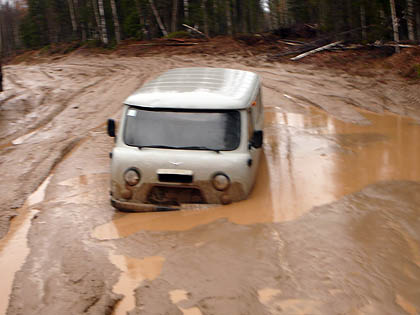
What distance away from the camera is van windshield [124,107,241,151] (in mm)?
6551

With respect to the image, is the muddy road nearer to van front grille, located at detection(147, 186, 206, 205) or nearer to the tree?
van front grille, located at detection(147, 186, 206, 205)

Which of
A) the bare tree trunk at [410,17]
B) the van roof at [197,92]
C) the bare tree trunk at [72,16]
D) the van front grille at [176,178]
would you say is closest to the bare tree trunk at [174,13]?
the bare tree trunk at [72,16]

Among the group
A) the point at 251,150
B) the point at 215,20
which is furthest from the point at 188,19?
the point at 251,150

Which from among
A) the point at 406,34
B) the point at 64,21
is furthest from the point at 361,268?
the point at 64,21

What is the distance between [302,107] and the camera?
13414mm

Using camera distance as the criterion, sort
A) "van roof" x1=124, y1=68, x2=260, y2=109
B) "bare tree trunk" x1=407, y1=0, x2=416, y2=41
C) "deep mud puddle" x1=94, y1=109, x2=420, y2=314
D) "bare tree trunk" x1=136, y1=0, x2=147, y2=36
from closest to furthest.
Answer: "deep mud puddle" x1=94, y1=109, x2=420, y2=314 < "van roof" x1=124, y1=68, x2=260, y2=109 < "bare tree trunk" x1=407, y1=0, x2=416, y2=41 < "bare tree trunk" x1=136, y1=0, x2=147, y2=36

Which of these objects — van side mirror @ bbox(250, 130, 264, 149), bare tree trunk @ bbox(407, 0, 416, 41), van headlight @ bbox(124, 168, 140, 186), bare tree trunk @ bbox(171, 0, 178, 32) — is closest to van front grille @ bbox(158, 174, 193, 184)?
van headlight @ bbox(124, 168, 140, 186)

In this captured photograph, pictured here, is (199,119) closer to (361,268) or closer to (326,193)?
(326,193)

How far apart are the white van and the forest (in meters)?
14.1

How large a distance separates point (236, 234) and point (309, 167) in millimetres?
3004

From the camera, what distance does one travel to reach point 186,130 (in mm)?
6602

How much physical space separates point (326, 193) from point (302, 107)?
20.6 feet

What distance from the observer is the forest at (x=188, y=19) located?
23.0 m

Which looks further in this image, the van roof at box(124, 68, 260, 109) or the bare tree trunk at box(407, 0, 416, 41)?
the bare tree trunk at box(407, 0, 416, 41)
